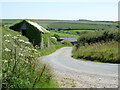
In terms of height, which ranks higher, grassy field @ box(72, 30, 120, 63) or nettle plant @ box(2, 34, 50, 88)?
nettle plant @ box(2, 34, 50, 88)

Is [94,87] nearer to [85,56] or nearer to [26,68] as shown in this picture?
[26,68]

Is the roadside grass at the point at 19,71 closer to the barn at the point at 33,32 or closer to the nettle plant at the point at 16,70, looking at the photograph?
the nettle plant at the point at 16,70

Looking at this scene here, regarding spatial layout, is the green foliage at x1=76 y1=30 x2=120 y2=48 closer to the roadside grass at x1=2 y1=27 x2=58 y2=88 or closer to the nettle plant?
the roadside grass at x1=2 y1=27 x2=58 y2=88

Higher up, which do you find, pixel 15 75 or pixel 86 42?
pixel 15 75

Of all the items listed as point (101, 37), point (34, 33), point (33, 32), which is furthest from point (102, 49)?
point (33, 32)

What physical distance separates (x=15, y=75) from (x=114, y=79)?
197 inches

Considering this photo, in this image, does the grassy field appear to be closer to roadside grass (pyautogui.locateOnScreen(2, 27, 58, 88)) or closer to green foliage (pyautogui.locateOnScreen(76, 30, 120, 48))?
green foliage (pyautogui.locateOnScreen(76, 30, 120, 48))

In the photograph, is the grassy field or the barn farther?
the barn

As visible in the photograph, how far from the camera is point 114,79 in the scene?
9180 millimetres

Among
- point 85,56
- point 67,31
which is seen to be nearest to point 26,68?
→ point 85,56

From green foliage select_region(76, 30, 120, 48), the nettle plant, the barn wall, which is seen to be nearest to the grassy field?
green foliage select_region(76, 30, 120, 48)

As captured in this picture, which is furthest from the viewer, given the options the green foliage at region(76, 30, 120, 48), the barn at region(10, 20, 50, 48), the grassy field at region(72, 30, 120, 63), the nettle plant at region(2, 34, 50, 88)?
the barn at region(10, 20, 50, 48)

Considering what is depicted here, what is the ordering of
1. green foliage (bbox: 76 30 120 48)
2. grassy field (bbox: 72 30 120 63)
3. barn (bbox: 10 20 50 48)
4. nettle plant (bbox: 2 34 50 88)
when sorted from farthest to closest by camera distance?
barn (bbox: 10 20 50 48) → green foliage (bbox: 76 30 120 48) → grassy field (bbox: 72 30 120 63) → nettle plant (bbox: 2 34 50 88)

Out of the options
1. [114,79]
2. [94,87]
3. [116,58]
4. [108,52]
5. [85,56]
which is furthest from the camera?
[85,56]
